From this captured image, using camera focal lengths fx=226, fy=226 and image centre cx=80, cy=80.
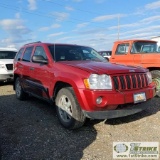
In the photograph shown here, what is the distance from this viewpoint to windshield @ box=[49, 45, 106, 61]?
17.4ft

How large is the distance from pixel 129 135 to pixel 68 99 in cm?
133

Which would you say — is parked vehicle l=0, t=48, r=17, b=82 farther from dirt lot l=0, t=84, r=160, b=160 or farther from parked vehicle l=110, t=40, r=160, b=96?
parked vehicle l=110, t=40, r=160, b=96

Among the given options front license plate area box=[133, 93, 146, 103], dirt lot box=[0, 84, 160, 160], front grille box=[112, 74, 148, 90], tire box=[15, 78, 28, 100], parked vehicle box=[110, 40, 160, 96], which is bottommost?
dirt lot box=[0, 84, 160, 160]

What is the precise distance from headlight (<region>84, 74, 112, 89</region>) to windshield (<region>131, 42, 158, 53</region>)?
4327 millimetres

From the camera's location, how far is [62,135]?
4262 mm

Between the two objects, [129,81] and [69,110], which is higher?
[129,81]

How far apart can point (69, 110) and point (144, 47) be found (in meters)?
4.65

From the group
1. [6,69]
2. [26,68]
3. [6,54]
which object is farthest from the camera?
[6,54]

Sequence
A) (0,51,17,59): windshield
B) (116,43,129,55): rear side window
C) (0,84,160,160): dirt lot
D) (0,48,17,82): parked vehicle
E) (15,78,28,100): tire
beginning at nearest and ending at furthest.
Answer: (0,84,160,160): dirt lot < (15,78,28,100): tire < (116,43,129,55): rear side window < (0,48,17,82): parked vehicle < (0,51,17,59): windshield

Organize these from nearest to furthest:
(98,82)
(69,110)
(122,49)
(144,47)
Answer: (98,82) < (69,110) < (144,47) < (122,49)

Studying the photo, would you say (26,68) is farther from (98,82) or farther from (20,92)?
(98,82)

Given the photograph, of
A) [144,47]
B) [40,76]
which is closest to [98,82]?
[40,76]

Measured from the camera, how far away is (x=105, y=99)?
393 cm

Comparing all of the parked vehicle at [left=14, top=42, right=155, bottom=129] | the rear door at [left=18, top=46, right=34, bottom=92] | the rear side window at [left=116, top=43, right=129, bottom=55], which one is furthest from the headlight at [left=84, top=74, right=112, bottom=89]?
the rear side window at [left=116, top=43, right=129, bottom=55]
